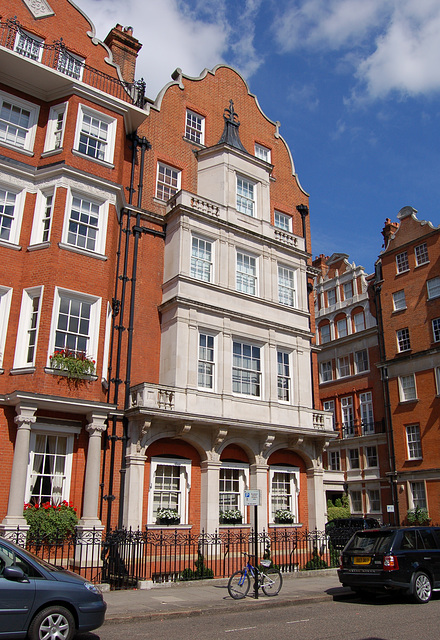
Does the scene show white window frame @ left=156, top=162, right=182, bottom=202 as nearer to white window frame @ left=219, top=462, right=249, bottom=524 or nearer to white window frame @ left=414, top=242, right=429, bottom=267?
white window frame @ left=219, top=462, right=249, bottom=524

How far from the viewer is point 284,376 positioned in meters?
23.6

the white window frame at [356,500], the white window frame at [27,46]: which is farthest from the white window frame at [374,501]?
the white window frame at [27,46]

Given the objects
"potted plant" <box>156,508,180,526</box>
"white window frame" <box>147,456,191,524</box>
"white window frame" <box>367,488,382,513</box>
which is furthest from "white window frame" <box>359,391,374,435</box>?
"potted plant" <box>156,508,180,526</box>

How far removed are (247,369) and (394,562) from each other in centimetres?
1049

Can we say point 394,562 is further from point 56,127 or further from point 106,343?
point 56,127

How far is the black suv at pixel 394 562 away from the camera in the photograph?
1293cm

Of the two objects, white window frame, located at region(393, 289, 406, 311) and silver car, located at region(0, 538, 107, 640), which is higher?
white window frame, located at region(393, 289, 406, 311)

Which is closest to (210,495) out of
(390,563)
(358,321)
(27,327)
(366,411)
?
(390,563)

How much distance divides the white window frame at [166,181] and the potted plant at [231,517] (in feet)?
42.6

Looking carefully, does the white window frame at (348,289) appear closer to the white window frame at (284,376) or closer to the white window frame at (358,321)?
the white window frame at (358,321)

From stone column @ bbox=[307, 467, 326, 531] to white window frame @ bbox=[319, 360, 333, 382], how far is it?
20252 millimetres

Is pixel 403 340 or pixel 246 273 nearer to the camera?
pixel 246 273

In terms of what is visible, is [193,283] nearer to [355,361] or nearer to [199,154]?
[199,154]

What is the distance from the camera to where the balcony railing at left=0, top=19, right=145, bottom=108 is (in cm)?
1972
